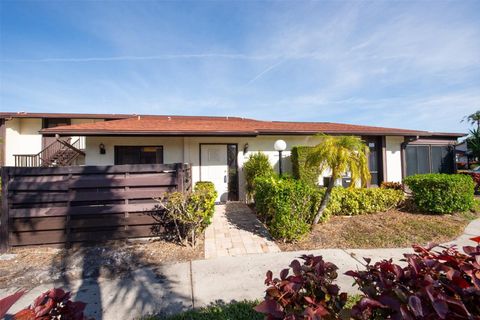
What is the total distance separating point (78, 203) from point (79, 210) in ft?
0.52

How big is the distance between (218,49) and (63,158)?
9902 mm

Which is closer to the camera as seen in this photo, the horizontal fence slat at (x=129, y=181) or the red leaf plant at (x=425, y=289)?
the red leaf plant at (x=425, y=289)

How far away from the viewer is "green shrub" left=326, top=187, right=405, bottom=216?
649cm

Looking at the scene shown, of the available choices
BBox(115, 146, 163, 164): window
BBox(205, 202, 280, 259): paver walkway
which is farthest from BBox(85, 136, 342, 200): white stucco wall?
BBox(205, 202, 280, 259): paver walkway

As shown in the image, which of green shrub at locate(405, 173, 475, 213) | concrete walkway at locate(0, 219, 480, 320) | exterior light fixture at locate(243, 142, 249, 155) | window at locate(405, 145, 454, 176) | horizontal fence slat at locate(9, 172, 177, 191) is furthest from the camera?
window at locate(405, 145, 454, 176)

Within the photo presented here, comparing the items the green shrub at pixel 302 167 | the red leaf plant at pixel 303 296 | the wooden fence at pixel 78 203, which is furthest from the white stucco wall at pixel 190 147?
the red leaf plant at pixel 303 296

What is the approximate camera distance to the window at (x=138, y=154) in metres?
8.71

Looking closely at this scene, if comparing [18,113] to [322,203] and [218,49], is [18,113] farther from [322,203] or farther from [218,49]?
[322,203]

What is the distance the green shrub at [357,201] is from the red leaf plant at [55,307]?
6.07m

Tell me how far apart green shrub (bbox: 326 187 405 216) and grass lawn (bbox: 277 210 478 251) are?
229 mm

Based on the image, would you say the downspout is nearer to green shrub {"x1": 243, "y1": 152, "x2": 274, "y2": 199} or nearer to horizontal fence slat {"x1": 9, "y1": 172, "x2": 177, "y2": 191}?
green shrub {"x1": 243, "y1": 152, "x2": 274, "y2": 199}

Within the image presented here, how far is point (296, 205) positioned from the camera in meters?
4.77

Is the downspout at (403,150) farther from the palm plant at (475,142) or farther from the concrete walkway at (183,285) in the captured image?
the palm plant at (475,142)

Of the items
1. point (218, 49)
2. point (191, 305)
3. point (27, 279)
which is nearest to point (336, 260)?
point (191, 305)
